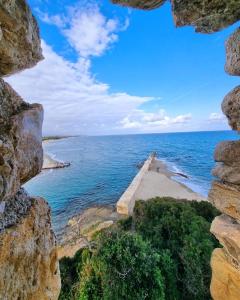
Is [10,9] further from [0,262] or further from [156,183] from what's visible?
[156,183]

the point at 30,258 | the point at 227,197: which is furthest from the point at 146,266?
the point at 30,258

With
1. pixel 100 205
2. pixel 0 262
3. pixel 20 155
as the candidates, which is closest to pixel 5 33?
pixel 20 155

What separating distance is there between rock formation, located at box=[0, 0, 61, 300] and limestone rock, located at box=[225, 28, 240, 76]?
9.20 feet

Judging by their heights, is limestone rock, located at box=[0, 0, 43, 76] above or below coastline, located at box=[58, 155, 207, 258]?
above

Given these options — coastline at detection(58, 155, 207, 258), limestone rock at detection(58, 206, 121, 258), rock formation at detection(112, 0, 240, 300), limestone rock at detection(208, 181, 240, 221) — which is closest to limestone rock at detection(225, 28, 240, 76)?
rock formation at detection(112, 0, 240, 300)

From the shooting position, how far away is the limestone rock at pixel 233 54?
3.12 meters

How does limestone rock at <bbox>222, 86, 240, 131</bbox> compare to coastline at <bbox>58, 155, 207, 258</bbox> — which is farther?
coastline at <bbox>58, 155, 207, 258</bbox>

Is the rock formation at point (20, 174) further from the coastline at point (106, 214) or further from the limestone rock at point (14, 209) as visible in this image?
the coastline at point (106, 214)

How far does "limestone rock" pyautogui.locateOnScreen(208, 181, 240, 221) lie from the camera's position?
3.98m

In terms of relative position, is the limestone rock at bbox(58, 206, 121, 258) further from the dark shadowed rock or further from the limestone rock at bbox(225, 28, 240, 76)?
the dark shadowed rock

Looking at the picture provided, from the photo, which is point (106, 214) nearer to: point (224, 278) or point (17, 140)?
point (224, 278)

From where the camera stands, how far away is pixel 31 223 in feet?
5.57

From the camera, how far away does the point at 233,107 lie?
3500 millimetres

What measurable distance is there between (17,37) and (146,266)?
775cm
